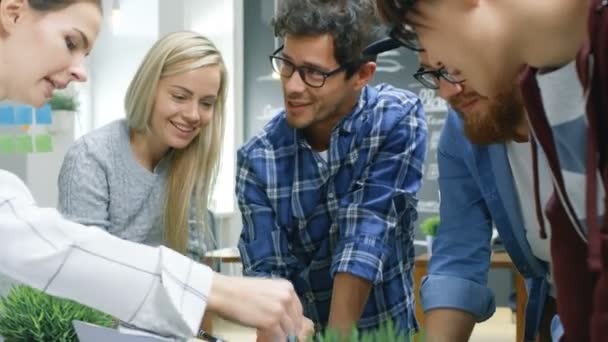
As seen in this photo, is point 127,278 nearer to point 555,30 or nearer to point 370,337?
point 370,337

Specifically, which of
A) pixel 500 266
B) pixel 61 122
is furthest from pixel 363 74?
pixel 500 266

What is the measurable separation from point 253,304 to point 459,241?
1.86ft

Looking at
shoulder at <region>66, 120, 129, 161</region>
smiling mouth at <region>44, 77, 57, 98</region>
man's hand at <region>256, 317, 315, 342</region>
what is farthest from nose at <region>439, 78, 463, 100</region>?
shoulder at <region>66, 120, 129, 161</region>

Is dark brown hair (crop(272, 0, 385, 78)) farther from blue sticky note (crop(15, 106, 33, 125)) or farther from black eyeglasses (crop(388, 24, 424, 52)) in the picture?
blue sticky note (crop(15, 106, 33, 125))

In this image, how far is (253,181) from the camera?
1.83 m

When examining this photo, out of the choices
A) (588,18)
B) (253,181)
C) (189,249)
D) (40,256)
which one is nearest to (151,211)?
(189,249)

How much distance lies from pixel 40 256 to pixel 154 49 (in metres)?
1.09

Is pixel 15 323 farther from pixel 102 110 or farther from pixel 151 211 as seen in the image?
pixel 102 110

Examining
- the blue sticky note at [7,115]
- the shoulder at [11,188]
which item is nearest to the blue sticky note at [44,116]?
the blue sticky note at [7,115]

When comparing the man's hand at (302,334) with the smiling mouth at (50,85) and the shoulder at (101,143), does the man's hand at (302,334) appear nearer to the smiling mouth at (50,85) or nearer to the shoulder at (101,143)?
the smiling mouth at (50,85)

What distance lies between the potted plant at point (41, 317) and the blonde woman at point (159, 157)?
2.80 feet

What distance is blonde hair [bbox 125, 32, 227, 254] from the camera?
80.3 inches

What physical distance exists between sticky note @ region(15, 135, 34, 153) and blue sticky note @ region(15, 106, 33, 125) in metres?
0.05

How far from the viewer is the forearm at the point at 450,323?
1.38 metres
